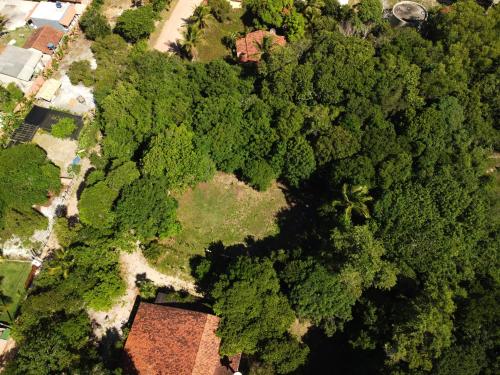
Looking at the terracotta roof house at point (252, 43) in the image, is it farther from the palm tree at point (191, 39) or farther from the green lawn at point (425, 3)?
the green lawn at point (425, 3)

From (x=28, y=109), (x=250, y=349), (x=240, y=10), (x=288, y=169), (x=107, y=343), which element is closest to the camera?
(x=250, y=349)

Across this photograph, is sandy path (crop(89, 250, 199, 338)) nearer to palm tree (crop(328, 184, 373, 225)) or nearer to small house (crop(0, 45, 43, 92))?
palm tree (crop(328, 184, 373, 225))

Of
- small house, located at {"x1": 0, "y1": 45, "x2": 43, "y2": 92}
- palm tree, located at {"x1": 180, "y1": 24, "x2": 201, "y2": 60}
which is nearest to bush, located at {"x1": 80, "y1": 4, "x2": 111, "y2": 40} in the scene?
small house, located at {"x1": 0, "y1": 45, "x2": 43, "y2": 92}

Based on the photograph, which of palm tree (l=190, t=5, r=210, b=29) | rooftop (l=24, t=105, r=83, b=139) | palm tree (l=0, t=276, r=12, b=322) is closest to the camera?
palm tree (l=0, t=276, r=12, b=322)

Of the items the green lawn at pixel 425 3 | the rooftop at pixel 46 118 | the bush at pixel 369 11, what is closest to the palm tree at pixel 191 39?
the rooftop at pixel 46 118

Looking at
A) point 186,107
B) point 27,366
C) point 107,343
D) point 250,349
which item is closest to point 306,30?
point 186,107

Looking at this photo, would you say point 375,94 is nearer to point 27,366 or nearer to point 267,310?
point 267,310
